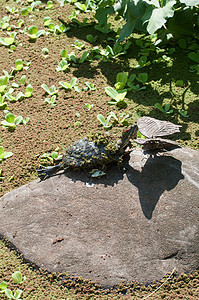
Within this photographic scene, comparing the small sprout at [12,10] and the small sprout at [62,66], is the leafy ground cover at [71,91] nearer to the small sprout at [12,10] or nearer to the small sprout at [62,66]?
the small sprout at [62,66]

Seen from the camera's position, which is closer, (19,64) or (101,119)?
(101,119)

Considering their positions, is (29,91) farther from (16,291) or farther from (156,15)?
(16,291)

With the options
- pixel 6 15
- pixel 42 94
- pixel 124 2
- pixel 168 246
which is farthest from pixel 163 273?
pixel 6 15

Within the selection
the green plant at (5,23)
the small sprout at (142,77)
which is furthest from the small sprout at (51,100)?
the green plant at (5,23)

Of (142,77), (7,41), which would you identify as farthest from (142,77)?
(7,41)

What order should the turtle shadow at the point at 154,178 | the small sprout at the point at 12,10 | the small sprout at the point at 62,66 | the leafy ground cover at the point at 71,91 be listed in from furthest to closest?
the small sprout at the point at 12,10
the small sprout at the point at 62,66
the leafy ground cover at the point at 71,91
the turtle shadow at the point at 154,178

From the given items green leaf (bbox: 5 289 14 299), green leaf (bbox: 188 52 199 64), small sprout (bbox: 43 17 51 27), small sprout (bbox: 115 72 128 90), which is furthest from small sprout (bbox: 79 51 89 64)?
green leaf (bbox: 5 289 14 299)
